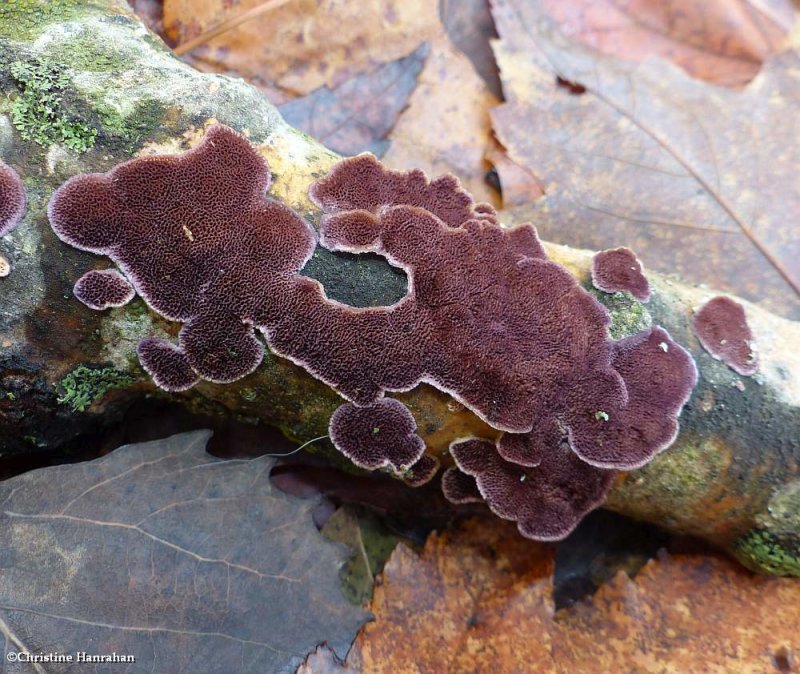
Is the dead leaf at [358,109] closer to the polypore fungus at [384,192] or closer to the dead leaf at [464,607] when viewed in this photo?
the polypore fungus at [384,192]

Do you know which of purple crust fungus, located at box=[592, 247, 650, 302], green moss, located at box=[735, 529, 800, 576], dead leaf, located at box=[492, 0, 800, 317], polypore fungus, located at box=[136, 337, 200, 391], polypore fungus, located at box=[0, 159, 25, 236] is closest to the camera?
polypore fungus, located at box=[0, 159, 25, 236]

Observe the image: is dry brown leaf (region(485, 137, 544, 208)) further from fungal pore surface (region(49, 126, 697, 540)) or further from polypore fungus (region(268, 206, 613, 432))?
polypore fungus (region(268, 206, 613, 432))

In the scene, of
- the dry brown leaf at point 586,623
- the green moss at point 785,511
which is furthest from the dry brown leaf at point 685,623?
the green moss at point 785,511

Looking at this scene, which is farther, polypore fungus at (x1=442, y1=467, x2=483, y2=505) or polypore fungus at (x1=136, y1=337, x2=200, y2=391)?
polypore fungus at (x1=442, y1=467, x2=483, y2=505)

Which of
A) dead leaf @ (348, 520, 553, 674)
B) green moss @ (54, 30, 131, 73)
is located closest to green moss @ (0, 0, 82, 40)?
green moss @ (54, 30, 131, 73)

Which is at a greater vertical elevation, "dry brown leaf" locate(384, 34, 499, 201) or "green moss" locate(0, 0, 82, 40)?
"green moss" locate(0, 0, 82, 40)

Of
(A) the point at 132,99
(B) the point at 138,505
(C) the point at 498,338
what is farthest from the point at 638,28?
(B) the point at 138,505

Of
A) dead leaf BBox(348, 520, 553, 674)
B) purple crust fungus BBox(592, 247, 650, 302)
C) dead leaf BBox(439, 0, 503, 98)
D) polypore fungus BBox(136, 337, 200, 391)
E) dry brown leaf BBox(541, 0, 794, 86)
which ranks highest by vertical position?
dry brown leaf BBox(541, 0, 794, 86)
